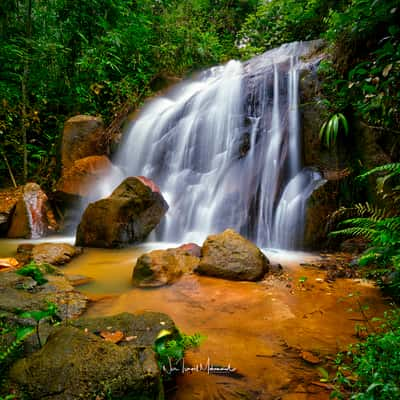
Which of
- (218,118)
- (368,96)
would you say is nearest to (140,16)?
(218,118)

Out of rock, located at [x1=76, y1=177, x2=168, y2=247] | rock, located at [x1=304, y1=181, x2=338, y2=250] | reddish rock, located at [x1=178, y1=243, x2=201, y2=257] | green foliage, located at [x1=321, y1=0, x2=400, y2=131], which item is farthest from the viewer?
rock, located at [x1=76, y1=177, x2=168, y2=247]

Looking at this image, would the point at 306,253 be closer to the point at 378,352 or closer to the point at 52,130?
the point at 378,352

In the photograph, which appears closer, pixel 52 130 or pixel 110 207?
pixel 110 207

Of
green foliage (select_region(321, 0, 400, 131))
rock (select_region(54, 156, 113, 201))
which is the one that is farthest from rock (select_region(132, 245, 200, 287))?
rock (select_region(54, 156, 113, 201))

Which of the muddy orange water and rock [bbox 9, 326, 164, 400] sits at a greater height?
rock [bbox 9, 326, 164, 400]

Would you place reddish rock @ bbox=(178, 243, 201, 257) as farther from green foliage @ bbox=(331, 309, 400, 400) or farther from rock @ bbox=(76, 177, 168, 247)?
green foliage @ bbox=(331, 309, 400, 400)

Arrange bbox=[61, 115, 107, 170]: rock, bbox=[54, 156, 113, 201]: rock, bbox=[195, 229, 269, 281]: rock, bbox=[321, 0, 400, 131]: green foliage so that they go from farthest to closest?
bbox=[61, 115, 107, 170]: rock → bbox=[54, 156, 113, 201]: rock → bbox=[321, 0, 400, 131]: green foliage → bbox=[195, 229, 269, 281]: rock

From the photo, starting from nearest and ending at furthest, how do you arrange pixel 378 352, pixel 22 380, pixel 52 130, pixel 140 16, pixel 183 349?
pixel 22 380 → pixel 378 352 → pixel 183 349 → pixel 52 130 → pixel 140 16

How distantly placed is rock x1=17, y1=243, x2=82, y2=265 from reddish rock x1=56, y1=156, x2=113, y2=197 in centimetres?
261

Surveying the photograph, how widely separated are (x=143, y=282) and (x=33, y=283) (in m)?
1.13

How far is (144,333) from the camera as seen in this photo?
2.03 m

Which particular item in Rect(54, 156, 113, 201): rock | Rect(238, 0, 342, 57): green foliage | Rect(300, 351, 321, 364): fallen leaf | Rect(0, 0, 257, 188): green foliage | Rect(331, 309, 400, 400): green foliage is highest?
Rect(238, 0, 342, 57): green foliage

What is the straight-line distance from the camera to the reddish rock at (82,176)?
7.28 metres

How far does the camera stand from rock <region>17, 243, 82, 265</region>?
14.3ft
